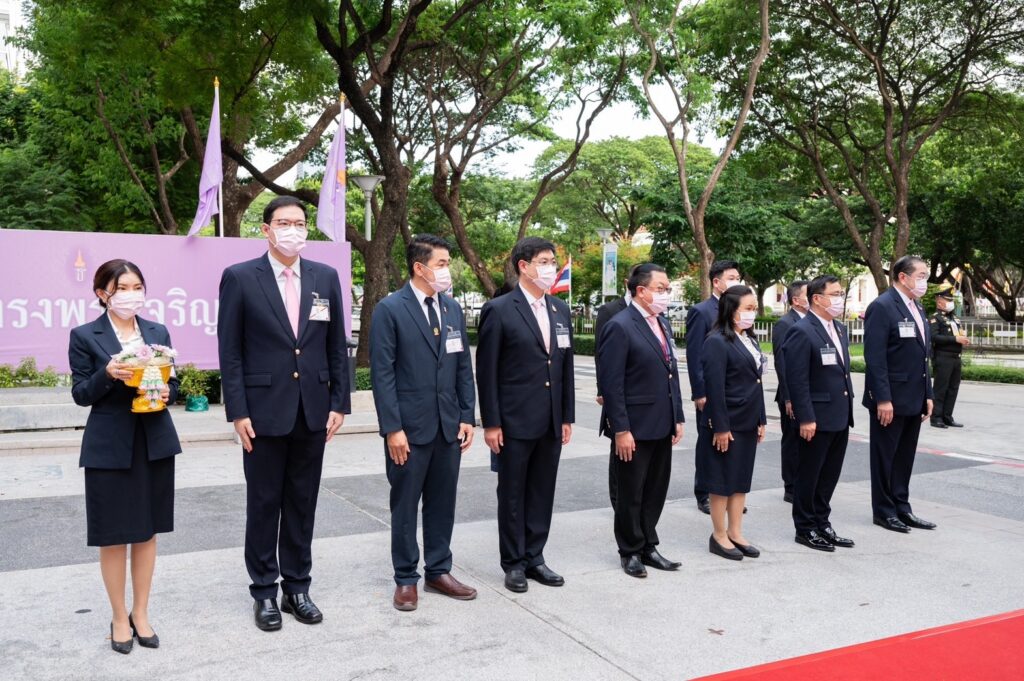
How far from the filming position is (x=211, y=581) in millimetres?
4984

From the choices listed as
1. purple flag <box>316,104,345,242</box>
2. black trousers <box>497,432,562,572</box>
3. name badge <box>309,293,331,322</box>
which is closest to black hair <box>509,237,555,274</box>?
black trousers <box>497,432,562,572</box>

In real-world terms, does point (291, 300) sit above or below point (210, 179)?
below

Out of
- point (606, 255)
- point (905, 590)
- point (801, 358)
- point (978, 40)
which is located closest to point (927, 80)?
point (978, 40)

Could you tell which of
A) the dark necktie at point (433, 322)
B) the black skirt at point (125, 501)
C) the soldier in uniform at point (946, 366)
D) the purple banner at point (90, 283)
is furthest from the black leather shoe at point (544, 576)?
the soldier in uniform at point (946, 366)

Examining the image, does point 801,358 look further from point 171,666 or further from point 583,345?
point 583,345

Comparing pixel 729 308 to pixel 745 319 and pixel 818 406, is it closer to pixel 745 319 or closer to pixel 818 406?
pixel 745 319

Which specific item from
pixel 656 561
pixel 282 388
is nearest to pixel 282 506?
pixel 282 388

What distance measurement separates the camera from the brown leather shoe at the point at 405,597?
4520 millimetres

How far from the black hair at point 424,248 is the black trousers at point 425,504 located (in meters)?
0.89

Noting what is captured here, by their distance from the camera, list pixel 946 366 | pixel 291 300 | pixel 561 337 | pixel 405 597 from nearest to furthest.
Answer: pixel 291 300 → pixel 405 597 → pixel 561 337 → pixel 946 366

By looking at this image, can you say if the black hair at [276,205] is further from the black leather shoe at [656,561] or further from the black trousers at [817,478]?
the black trousers at [817,478]

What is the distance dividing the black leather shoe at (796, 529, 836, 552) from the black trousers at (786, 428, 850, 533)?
4cm

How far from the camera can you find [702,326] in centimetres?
707

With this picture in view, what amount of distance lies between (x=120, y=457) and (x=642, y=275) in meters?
2.97
